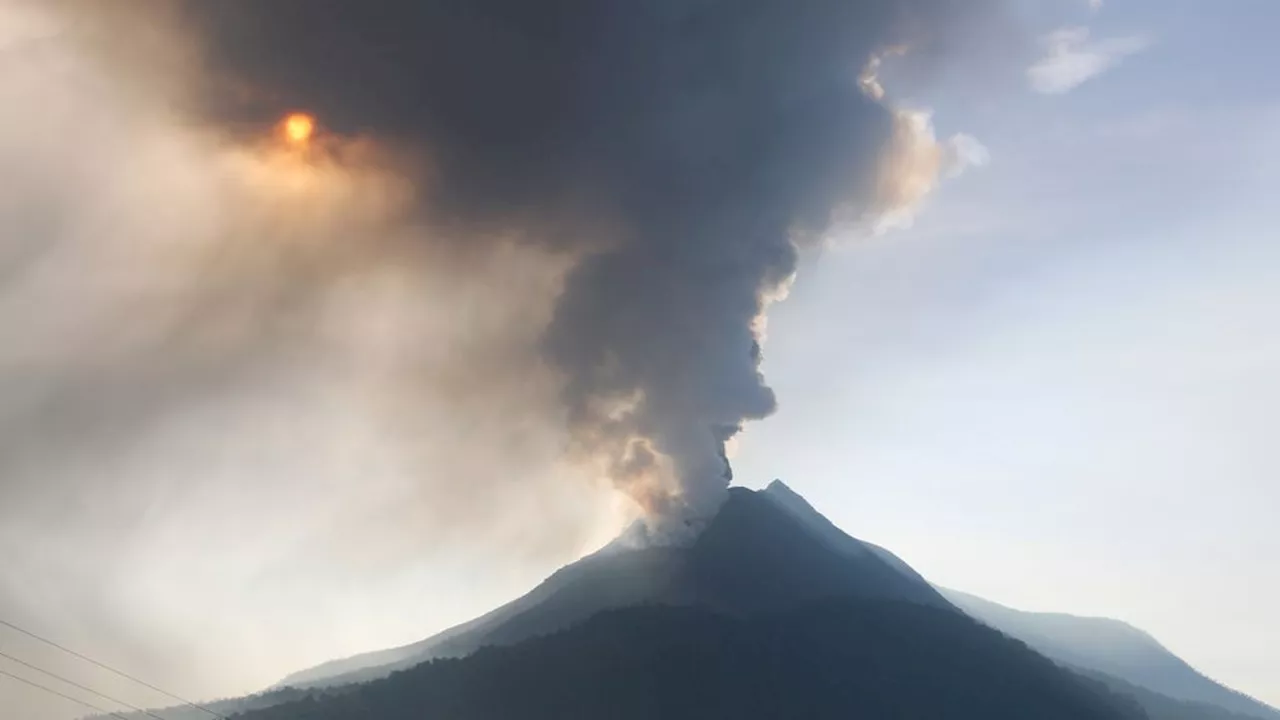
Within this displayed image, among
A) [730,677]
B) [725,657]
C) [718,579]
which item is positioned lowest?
[730,677]

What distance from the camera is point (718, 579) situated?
500ft

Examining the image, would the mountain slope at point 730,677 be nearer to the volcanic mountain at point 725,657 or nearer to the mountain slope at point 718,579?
the volcanic mountain at point 725,657

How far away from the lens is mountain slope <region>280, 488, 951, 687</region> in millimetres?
152500

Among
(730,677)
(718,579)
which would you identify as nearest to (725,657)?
(730,677)

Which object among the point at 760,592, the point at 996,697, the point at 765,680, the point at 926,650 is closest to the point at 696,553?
the point at 760,592

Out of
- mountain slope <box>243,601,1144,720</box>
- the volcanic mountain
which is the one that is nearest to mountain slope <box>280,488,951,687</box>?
the volcanic mountain

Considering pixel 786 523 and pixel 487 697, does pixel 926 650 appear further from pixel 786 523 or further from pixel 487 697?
pixel 487 697

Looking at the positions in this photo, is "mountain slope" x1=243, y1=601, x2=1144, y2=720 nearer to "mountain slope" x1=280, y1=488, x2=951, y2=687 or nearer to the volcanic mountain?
the volcanic mountain

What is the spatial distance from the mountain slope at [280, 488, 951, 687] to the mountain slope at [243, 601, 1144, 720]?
6.10 m

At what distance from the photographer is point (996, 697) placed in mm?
138500

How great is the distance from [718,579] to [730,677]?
56.1 ft

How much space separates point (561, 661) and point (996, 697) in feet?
174

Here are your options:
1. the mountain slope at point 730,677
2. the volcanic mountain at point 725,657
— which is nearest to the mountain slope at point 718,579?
the volcanic mountain at point 725,657

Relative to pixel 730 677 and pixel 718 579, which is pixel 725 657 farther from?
pixel 718 579
